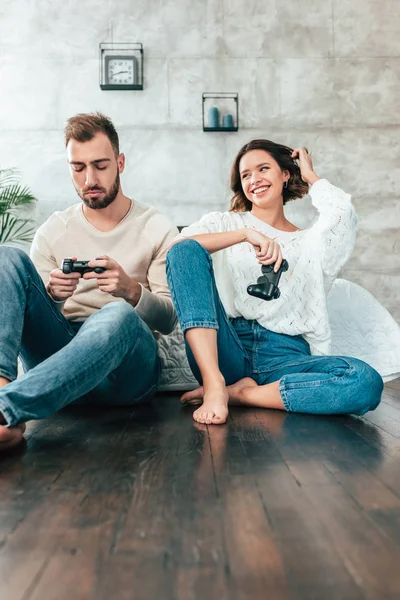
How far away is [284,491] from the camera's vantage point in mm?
1098

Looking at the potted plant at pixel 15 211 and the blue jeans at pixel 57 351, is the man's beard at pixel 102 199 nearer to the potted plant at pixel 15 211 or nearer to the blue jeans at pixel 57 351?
the blue jeans at pixel 57 351

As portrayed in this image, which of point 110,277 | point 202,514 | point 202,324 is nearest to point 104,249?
point 110,277

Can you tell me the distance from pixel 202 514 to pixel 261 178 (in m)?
1.45

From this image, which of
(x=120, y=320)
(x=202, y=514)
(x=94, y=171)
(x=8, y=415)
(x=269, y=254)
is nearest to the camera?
(x=202, y=514)

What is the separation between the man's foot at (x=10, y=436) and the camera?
4.27 ft

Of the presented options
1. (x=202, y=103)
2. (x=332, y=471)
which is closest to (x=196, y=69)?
(x=202, y=103)

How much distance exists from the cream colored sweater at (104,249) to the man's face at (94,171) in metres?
0.09

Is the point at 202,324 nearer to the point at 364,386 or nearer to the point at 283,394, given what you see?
the point at 283,394

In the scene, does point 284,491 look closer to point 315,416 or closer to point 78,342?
point 78,342

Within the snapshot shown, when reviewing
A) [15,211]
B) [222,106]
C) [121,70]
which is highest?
[121,70]

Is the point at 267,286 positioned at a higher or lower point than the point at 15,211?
lower

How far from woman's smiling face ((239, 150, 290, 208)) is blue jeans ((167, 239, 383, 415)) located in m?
0.44

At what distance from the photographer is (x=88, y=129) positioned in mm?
2072

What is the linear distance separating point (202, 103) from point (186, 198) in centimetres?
68
